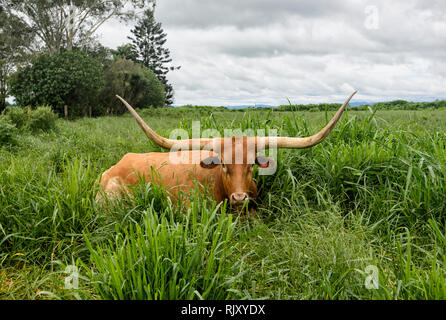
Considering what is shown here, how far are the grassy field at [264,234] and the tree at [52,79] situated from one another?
21662 millimetres

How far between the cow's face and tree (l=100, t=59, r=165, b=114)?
27536mm

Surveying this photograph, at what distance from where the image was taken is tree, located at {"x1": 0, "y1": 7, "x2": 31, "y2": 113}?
21.8m

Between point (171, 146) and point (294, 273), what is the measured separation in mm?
2043

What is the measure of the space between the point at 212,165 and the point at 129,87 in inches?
1274

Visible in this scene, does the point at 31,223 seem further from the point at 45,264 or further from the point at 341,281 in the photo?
the point at 341,281

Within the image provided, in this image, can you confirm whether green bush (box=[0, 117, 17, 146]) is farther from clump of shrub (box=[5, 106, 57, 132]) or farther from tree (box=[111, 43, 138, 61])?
tree (box=[111, 43, 138, 61])

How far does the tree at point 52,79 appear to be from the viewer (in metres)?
22.1

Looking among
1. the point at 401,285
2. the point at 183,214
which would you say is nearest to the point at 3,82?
the point at 183,214

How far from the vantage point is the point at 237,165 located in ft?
10.5

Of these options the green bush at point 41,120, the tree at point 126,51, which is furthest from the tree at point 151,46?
the green bush at point 41,120

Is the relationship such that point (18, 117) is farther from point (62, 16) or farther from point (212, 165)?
point (62, 16)

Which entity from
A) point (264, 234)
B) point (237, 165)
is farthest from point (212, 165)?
point (264, 234)

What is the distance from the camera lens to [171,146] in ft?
11.7
